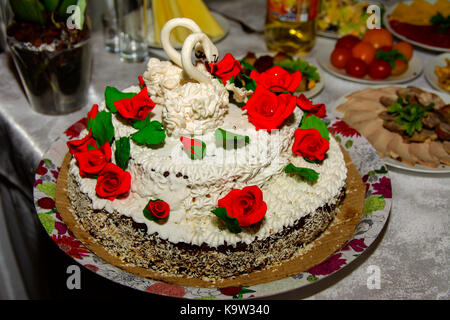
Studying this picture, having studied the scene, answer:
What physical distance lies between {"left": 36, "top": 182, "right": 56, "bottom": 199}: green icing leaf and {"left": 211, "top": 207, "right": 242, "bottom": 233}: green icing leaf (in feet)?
1.73

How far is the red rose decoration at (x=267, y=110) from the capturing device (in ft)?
3.57

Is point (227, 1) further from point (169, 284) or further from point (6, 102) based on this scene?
point (169, 284)

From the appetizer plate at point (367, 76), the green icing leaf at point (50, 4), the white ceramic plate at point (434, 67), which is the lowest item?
the appetizer plate at point (367, 76)

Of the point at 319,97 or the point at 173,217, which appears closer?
the point at 173,217

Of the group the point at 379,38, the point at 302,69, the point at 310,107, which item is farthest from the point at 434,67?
the point at 310,107

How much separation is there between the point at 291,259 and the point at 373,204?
29 centimetres

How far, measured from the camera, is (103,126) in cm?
116

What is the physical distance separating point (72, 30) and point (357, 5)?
150 cm

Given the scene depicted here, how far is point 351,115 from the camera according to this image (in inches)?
65.8

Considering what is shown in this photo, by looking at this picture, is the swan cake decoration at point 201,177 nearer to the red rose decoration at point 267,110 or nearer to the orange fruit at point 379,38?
the red rose decoration at point 267,110

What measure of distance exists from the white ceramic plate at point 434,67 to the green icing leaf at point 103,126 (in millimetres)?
1418

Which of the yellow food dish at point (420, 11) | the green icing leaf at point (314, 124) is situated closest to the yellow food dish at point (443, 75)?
the yellow food dish at point (420, 11)

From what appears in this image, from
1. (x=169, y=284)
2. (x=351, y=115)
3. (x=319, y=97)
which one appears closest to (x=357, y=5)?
(x=319, y=97)
